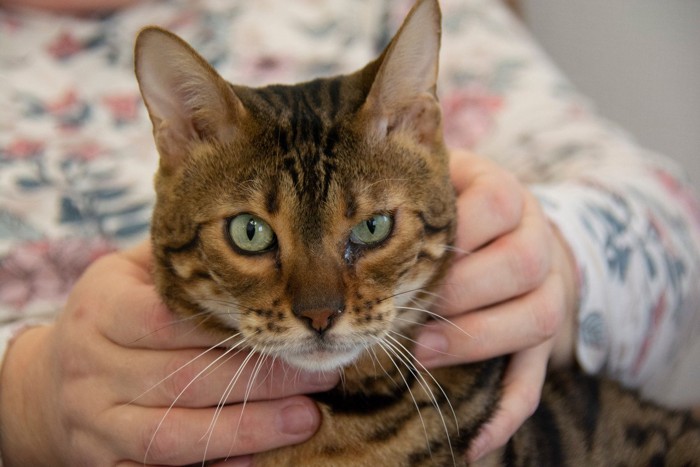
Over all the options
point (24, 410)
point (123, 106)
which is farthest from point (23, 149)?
point (24, 410)

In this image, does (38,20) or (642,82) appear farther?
(642,82)

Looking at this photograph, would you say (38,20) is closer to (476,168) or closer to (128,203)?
(128,203)

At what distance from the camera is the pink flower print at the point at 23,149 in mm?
1133

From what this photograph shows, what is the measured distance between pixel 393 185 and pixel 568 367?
530 millimetres

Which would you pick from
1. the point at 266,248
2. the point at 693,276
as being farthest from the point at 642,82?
the point at 266,248

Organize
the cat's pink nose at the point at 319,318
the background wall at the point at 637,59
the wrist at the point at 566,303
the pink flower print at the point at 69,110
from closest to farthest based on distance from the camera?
the cat's pink nose at the point at 319,318 → the wrist at the point at 566,303 → the pink flower print at the point at 69,110 → the background wall at the point at 637,59

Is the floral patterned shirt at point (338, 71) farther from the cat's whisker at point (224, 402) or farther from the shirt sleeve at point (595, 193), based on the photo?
the cat's whisker at point (224, 402)

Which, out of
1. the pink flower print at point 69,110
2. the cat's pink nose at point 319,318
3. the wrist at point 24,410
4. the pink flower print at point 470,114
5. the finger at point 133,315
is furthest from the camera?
the pink flower print at point 470,114

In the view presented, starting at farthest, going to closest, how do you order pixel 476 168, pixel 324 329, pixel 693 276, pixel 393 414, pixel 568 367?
pixel 693 276
pixel 568 367
pixel 476 168
pixel 393 414
pixel 324 329

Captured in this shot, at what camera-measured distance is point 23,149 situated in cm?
115

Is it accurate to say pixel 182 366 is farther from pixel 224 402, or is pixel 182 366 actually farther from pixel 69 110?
pixel 69 110

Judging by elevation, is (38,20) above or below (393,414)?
above

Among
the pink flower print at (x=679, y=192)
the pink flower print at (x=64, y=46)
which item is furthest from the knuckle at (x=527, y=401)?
the pink flower print at (x=64, y=46)

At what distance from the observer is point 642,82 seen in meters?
1.88
